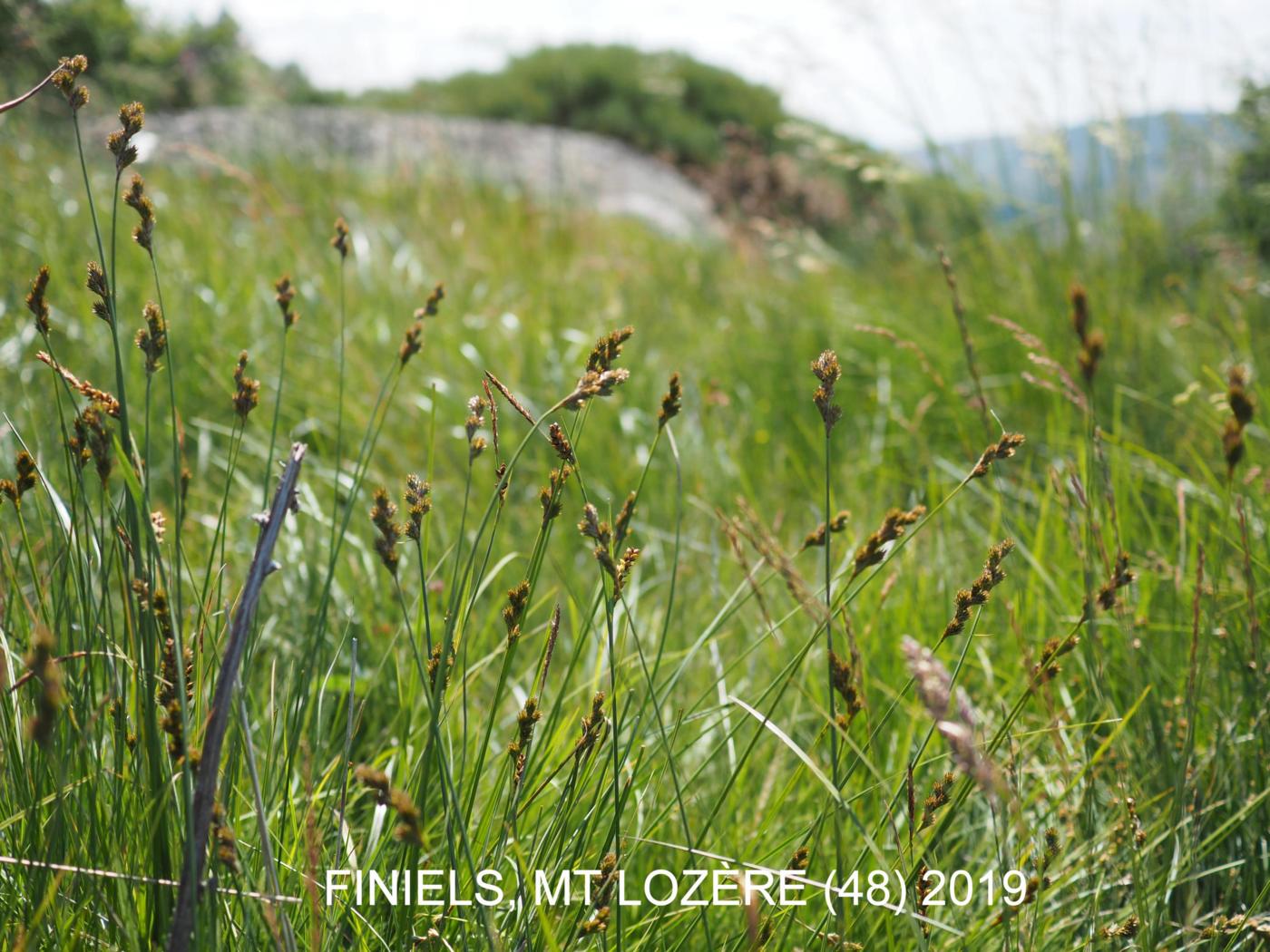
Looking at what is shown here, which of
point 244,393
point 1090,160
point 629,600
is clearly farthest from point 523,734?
point 1090,160

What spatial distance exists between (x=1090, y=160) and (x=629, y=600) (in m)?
2.74

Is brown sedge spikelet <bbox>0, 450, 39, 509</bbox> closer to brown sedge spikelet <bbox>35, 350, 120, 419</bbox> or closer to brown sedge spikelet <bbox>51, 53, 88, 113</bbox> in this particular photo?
brown sedge spikelet <bbox>35, 350, 120, 419</bbox>

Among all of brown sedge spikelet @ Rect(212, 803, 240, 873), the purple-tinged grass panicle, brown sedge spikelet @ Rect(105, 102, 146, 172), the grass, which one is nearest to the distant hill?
the grass

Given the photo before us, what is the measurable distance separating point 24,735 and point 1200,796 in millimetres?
1492

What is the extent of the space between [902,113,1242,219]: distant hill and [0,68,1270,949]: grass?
0.76 feet

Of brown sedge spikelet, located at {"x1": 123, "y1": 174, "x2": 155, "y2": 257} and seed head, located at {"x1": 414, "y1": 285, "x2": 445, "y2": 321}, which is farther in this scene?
seed head, located at {"x1": 414, "y1": 285, "x2": 445, "y2": 321}

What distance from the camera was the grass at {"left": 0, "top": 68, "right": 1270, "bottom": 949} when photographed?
89cm

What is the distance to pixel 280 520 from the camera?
769mm

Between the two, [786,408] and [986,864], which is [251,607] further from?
[786,408]

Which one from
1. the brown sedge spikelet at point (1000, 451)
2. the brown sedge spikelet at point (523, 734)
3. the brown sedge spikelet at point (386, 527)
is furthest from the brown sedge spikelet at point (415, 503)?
the brown sedge spikelet at point (1000, 451)

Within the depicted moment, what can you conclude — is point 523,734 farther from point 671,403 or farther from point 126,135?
point 126,135

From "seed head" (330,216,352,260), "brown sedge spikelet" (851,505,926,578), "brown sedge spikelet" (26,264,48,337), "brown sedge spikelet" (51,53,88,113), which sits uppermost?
"brown sedge spikelet" (51,53,88,113)

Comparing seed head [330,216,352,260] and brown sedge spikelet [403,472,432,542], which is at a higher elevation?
seed head [330,216,352,260]

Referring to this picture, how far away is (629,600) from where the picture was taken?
72.2 inches
